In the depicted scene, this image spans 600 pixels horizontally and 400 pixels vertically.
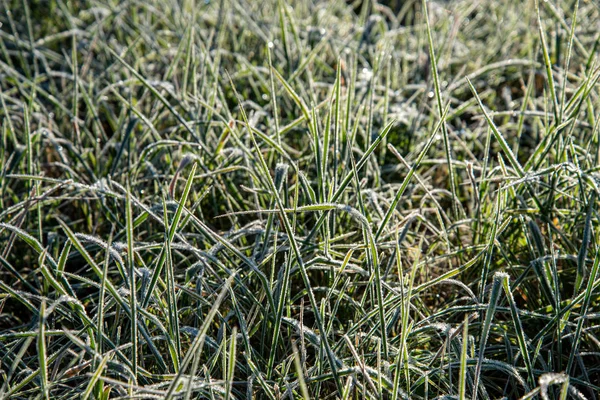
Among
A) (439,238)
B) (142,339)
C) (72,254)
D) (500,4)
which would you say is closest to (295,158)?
(439,238)

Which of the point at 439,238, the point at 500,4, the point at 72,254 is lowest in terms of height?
the point at 72,254

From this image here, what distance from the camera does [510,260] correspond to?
3.85 ft

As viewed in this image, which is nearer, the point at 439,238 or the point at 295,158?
the point at 439,238

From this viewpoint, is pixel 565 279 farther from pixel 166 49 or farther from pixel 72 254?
pixel 166 49

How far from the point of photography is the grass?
924 millimetres

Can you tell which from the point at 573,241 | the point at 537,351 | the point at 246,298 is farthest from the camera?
the point at 573,241

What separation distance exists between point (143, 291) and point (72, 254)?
0.33m

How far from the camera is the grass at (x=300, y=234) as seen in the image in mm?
924

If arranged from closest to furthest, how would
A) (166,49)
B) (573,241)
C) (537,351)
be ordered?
(537,351), (573,241), (166,49)

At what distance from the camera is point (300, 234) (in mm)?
1246

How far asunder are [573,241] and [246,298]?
2.07 ft

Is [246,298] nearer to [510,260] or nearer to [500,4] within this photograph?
[510,260]

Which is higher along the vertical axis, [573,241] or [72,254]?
[573,241]

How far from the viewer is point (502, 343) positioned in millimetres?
1110
